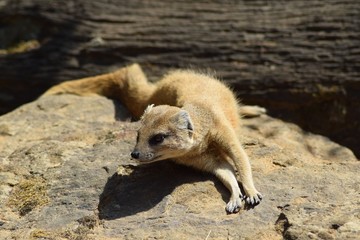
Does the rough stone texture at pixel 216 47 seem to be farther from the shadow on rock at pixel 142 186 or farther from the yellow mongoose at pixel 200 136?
the shadow on rock at pixel 142 186

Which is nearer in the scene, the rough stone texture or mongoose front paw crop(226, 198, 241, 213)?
mongoose front paw crop(226, 198, 241, 213)

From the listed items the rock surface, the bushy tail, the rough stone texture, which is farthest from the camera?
the rough stone texture

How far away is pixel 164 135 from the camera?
220 inches

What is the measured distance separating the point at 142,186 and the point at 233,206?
3.18 ft

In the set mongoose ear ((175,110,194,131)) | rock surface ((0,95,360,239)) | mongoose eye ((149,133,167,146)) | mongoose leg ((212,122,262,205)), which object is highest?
mongoose ear ((175,110,194,131))

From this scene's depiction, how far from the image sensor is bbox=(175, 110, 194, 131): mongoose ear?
224 inches

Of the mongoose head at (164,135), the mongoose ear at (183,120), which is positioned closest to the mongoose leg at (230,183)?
the mongoose head at (164,135)

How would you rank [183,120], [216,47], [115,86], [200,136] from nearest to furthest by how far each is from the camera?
[183,120] → [200,136] → [115,86] → [216,47]

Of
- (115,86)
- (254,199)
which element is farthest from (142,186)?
(115,86)

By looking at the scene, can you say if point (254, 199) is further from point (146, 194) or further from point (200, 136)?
point (146, 194)

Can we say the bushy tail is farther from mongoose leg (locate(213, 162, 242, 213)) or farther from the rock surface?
mongoose leg (locate(213, 162, 242, 213))

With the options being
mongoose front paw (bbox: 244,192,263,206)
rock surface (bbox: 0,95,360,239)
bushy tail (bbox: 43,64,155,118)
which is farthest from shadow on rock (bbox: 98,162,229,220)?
bushy tail (bbox: 43,64,155,118)

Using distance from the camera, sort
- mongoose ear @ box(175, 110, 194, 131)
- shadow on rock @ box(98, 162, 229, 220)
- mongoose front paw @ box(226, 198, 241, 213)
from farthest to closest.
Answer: mongoose ear @ box(175, 110, 194, 131), shadow on rock @ box(98, 162, 229, 220), mongoose front paw @ box(226, 198, 241, 213)

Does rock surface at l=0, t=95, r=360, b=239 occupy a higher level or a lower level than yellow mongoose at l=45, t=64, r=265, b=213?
lower
